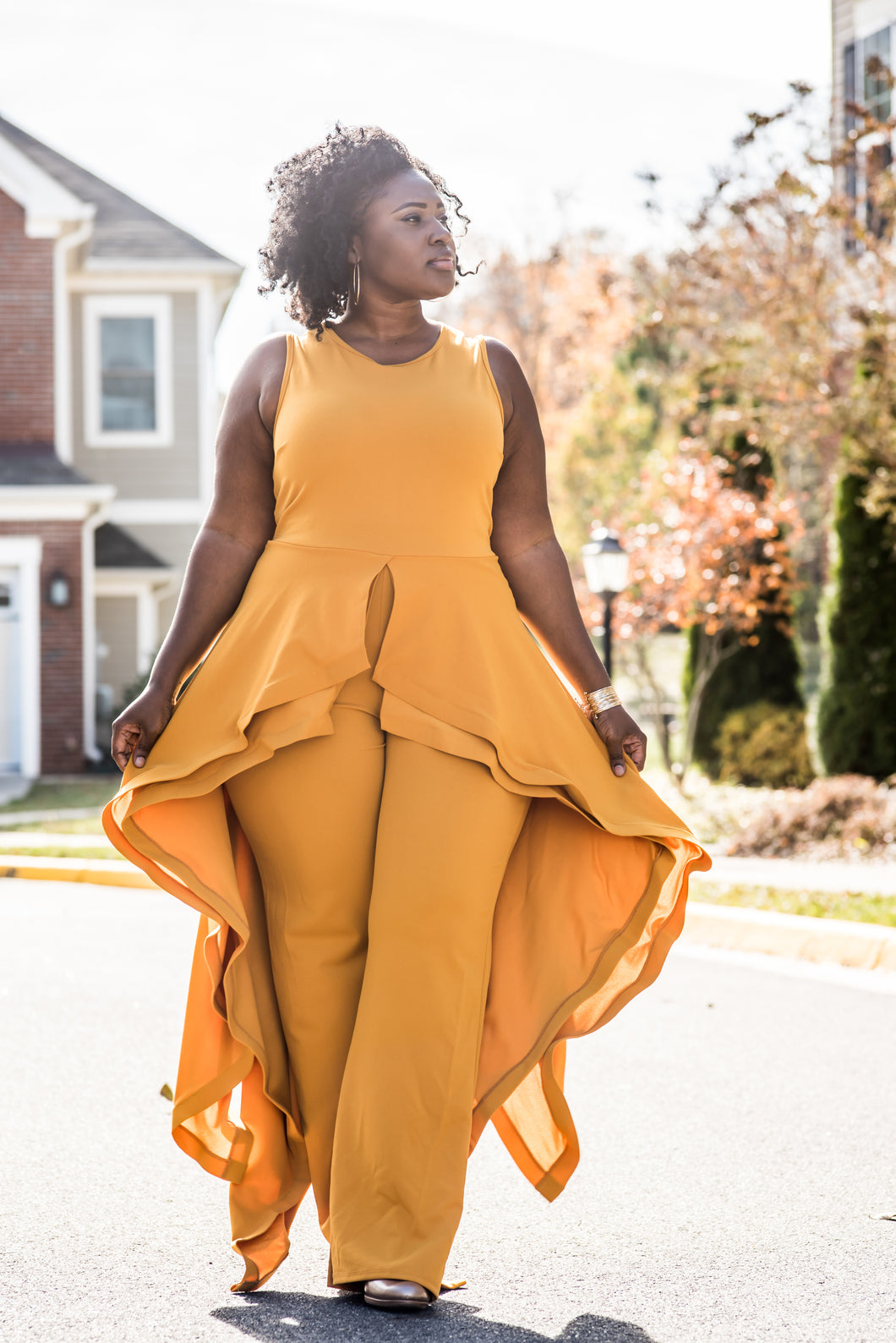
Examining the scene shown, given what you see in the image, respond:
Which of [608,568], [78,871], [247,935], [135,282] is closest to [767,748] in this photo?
[608,568]

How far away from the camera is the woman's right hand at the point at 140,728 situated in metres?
3.15

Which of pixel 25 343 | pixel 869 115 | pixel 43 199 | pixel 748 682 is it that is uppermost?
pixel 43 199

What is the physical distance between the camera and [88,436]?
840 inches

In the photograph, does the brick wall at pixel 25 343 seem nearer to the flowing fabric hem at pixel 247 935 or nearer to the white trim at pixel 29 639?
the white trim at pixel 29 639

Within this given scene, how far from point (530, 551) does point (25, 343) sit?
1709cm

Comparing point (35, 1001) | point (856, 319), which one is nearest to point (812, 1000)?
point (35, 1001)

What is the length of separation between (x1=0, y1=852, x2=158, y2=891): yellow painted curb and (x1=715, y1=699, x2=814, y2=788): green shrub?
7.60m

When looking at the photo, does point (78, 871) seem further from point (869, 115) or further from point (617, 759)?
point (617, 759)

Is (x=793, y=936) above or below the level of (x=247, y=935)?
below

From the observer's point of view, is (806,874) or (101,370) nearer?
(806,874)

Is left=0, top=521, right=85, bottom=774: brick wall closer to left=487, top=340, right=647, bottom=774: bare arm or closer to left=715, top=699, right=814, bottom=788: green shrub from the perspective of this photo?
left=715, top=699, right=814, bottom=788: green shrub

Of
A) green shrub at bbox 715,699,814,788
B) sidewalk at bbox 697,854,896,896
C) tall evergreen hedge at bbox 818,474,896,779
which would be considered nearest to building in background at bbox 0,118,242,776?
green shrub at bbox 715,699,814,788

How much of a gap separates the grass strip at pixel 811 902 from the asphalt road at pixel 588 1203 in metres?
1.61

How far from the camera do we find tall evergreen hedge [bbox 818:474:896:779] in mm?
14750
